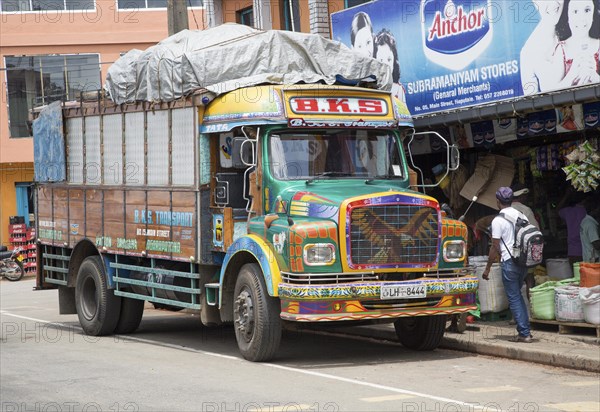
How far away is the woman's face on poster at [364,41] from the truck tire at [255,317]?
20.1ft

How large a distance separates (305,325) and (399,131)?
2701mm

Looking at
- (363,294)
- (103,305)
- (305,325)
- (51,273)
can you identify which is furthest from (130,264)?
(363,294)

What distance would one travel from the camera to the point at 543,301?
13.1 metres

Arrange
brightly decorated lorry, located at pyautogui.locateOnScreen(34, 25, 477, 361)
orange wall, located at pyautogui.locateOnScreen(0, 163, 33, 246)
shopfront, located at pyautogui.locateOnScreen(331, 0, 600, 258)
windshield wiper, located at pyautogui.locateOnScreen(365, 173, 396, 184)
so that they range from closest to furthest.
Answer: brightly decorated lorry, located at pyautogui.locateOnScreen(34, 25, 477, 361)
windshield wiper, located at pyautogui.locateOnScreen(365, 173, 396, 184)
shopfront, located at pyautogui.locateOnScreen(331, 0, 600, 258)
orange wall, located at pyautogui.locateOnScreen(0, 163, 33, 246)

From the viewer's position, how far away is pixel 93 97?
50.2ft

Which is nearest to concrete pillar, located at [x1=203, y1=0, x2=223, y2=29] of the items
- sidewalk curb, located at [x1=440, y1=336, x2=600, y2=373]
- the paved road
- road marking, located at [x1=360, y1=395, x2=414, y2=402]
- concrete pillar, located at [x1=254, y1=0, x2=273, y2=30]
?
concrete pillar, located at [x1=254, y1=0, x2=273, y2=30]

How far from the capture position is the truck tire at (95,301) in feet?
48.5

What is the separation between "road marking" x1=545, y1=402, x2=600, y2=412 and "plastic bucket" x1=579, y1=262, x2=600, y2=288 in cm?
370

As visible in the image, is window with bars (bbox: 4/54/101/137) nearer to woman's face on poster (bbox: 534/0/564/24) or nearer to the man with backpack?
woman's face on poster (bbox: 534/0/564/24)

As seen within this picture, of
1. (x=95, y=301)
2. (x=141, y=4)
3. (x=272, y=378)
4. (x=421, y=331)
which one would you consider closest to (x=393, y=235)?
(x=421, y=331)

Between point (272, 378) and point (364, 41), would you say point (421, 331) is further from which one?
point (364, 41)

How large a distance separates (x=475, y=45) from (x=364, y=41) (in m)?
2.91

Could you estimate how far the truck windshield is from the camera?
39.5ft

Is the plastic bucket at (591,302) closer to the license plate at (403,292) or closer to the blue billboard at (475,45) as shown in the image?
the license plate at (403,292)
